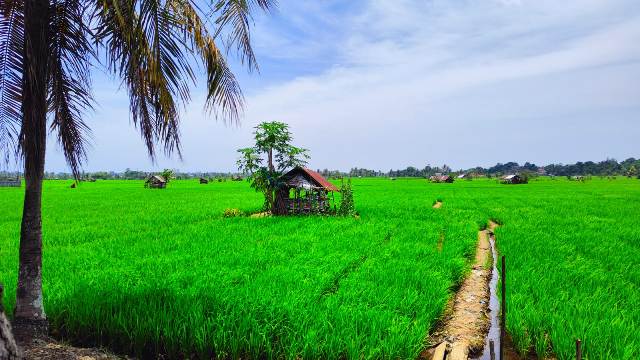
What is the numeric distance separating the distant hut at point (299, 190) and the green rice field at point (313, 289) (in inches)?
191

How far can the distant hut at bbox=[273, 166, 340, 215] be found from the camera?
15.9 meters

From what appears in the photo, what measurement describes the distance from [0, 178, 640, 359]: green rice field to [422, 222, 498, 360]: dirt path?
22cm

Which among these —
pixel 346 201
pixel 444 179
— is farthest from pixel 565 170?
pixel 346 201

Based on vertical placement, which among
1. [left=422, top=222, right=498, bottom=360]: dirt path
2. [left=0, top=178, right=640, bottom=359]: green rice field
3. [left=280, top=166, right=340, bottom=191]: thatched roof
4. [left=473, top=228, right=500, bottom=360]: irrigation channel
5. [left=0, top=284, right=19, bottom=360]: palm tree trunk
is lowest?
[left=473, top=228, right=500, bottom=360]: irrigation channel

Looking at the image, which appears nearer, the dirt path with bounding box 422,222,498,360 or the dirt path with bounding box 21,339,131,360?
the dirt path with bounding box 21,339,131,360

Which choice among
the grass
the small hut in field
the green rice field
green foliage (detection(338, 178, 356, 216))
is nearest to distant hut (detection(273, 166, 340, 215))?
green foliage (detection(338, 178, 356, 216))

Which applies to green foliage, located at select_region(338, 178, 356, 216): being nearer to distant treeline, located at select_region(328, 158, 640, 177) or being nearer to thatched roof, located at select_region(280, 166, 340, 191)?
thatched roof, located at select_region(280, 166, 340, 191)

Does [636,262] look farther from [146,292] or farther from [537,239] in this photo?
[146,292]

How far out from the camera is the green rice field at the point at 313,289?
163 inches

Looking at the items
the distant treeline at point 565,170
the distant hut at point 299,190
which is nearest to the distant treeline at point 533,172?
the distant treeline at point 565,170

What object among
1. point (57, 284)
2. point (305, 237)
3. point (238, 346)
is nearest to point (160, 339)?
point (238, 346)

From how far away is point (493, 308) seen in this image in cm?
580

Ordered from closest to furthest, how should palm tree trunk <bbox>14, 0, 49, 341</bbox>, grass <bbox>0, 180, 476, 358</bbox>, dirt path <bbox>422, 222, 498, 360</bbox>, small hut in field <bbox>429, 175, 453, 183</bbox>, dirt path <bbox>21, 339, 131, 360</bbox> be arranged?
palm tree trunk <bbox>14, 0, 49, 341</bbox> → dirt path <bbox>21, 339, 131, 360</bbox> → grass <bbox>0, 180, 476, 358</bbox> → dirt path <bbox>422, 222, 498, 360</bbox> → small hut in field <bbox>429, 175, 453, 183</bbox>

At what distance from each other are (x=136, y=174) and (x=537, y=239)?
5618 inches
